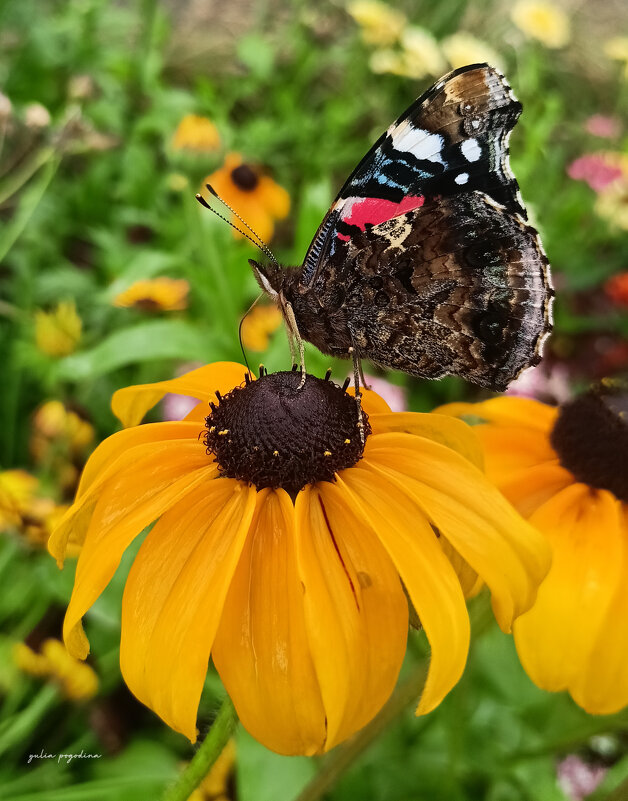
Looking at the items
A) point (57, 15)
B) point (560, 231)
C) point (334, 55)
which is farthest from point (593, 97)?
point (57, 15)

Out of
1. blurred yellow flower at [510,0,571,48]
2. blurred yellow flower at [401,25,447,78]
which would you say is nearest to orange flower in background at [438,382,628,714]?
blurred yellow flower at [401,25,447,78]

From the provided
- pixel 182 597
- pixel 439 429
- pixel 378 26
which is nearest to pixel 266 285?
pixel 439 429

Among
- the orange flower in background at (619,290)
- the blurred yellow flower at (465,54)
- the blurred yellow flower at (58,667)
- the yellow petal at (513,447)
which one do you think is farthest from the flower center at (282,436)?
the blurred yellow flower at (465,54)

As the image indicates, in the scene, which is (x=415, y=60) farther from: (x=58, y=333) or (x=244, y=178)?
(x=58, y=333)

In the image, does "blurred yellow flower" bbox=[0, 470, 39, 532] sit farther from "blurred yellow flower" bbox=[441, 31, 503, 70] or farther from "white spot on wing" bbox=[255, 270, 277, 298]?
"blurred yellow flower" bbox=[441, 31, 503, 70]

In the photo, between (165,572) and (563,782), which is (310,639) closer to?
(165,572)
